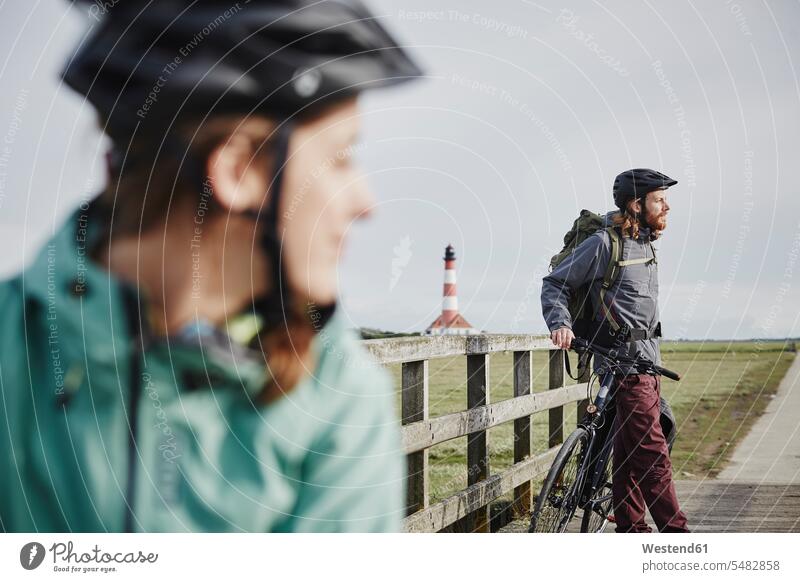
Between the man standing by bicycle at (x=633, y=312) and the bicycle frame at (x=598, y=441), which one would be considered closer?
the man standing by bicycle at (x=633, y=312)

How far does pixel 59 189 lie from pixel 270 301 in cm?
94

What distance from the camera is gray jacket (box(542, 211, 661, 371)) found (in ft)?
11.7

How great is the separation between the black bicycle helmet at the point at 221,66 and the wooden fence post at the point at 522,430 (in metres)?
1.78

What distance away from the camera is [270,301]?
3254 mm

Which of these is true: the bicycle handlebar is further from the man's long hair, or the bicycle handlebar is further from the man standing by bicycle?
the man's long hair

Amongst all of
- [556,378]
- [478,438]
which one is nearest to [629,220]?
[478,438]

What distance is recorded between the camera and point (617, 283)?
3.61 meters

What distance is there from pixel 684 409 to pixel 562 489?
9057 mm

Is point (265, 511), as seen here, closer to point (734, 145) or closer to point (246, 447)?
point (246, 447)

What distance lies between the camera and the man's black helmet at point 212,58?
10.2ft
